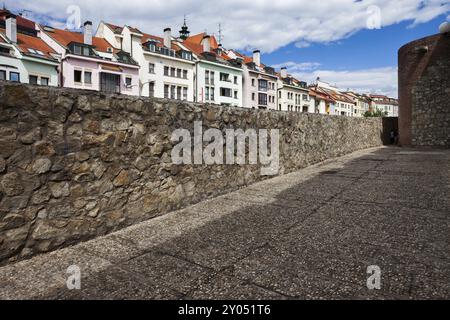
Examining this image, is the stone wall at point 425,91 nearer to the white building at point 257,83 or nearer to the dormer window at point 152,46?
Result: the dormer window at point 152,46

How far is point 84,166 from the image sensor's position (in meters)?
3.67

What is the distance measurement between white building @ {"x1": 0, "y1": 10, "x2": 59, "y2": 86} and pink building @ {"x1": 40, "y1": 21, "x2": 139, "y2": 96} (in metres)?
1.26

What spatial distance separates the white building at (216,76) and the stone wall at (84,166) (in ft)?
130

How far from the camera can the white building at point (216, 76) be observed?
149 feet

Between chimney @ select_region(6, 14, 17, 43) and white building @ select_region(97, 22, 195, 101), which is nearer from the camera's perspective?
chimney @ select_region(6, 14, 17, 43)

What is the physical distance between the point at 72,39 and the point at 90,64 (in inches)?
250

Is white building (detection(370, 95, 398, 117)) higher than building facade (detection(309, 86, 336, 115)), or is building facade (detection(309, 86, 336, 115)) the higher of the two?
white building (detection(370, 95, 398, 117))

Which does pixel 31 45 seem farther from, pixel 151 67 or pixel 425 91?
pixel 425 91

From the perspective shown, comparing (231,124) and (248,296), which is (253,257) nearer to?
(248,296)

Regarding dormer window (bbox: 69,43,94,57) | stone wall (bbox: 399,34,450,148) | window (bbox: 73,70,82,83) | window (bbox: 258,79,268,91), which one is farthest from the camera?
window (bbox: 258,79,268,91)

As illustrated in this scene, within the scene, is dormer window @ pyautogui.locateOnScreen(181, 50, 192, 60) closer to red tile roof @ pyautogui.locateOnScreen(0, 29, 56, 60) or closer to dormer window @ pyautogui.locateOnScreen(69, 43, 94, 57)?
dormer window @ pyautogui.locateOnScreen(69, 43, 94, 57)

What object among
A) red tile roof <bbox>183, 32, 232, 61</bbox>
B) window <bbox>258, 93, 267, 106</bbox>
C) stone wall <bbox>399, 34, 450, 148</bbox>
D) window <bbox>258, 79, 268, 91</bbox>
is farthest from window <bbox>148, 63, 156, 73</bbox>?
stone wall <bbox>399, 34, 450, 148</bbox>

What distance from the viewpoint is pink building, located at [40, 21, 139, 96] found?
33.6 meters

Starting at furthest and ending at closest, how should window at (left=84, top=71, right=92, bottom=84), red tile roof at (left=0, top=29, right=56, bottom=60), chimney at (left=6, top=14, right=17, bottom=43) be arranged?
window at (left=84, top=71, right=92, bottom=84), chimney at (left=6, top=14, right=17, bottom=43), red tile roof at (left=0, top=29, right=56, bottom=60)
